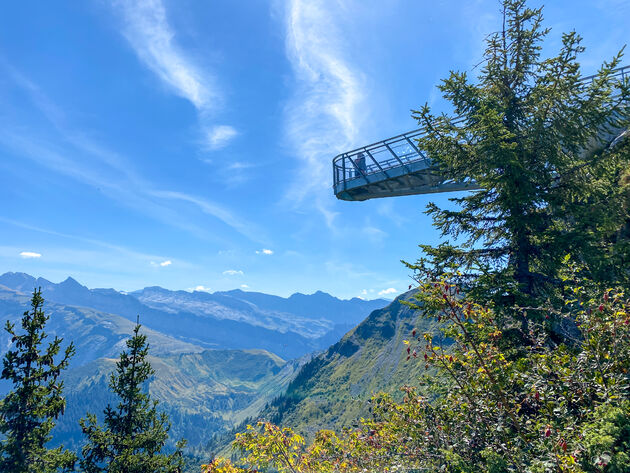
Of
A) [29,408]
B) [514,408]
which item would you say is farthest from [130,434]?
[514,408]

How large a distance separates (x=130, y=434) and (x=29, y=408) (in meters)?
5.96

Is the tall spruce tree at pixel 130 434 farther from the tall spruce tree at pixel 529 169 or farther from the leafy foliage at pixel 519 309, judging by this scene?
the tall spruce tree at pixel 529 169

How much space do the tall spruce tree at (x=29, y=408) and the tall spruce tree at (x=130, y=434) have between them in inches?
55.8

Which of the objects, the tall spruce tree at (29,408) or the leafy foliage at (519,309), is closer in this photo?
the leafy foliage at (519,309)

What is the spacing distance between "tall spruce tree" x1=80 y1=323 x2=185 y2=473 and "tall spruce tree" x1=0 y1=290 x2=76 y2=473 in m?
1.42

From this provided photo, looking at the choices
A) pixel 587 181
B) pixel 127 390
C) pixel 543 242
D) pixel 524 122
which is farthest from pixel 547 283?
pixel 127 390

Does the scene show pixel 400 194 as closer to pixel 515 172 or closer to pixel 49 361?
pixel 515 172

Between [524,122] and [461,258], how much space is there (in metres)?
6.00

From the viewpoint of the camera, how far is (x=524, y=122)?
13.8 metres

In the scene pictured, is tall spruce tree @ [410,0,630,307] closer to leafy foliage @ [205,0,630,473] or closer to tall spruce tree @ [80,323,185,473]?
leafy foliage @ [205,0,630,473]

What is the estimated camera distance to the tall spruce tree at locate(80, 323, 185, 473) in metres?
20.6

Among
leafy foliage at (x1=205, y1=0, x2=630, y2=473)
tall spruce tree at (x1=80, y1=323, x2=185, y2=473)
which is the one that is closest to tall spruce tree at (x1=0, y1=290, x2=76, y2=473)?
tall spruce tree at (x1=80, y1=323, x2=185, y2=473)

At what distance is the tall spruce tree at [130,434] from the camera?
20619 mm

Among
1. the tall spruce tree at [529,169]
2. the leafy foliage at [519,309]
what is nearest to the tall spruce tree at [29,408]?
the leafy foliage at [519,309]
